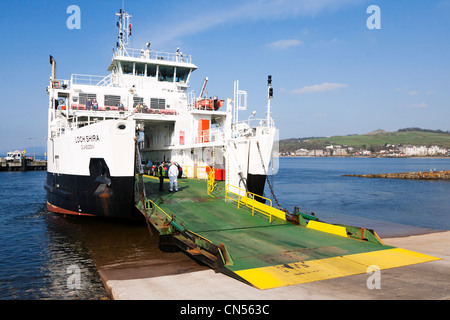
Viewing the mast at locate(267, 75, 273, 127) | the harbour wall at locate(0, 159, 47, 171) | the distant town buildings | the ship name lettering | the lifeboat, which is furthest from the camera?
the distant town buildings

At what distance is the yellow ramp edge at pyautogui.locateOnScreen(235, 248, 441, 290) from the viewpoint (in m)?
5.90

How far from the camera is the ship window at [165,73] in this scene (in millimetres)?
20609

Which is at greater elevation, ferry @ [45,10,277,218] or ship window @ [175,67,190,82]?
ship window @ [175,67,190,82]

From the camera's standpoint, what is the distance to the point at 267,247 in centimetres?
759

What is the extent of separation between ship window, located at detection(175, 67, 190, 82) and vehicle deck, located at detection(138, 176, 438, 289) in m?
11.7

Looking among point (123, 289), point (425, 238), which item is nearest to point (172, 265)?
point (123, 289)

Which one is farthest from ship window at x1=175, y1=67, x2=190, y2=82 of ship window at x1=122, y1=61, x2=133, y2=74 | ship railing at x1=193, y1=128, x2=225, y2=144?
ship railing at x1=193, y1=128, x2=225, y2=144

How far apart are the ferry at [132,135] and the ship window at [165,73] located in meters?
0.06

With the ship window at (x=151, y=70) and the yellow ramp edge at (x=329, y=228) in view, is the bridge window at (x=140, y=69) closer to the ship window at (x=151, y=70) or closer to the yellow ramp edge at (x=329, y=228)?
the ship window at (x=151, y=70)

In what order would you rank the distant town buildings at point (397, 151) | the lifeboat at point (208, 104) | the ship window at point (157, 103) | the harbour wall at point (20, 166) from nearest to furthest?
the lifeboat at point (208, 104), the ship window at point (157, 103), the harbour wall at point (20, 166), the distant town buildings at point (397, 151)

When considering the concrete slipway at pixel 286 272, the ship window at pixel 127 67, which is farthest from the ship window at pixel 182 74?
the concrete slipway at pixel 286 272

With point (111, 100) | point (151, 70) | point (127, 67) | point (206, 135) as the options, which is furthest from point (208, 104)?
point (127, 67)

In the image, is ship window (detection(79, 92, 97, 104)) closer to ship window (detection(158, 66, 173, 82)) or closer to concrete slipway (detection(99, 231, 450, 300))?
ship window (detection(158, 66, 173, 82))
